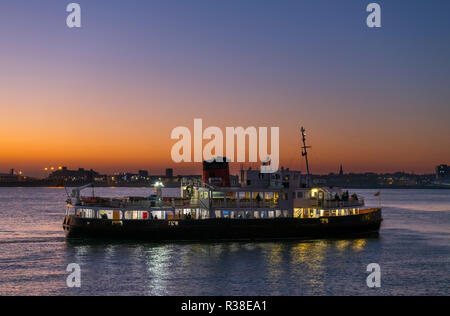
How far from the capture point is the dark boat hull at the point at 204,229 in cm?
4975

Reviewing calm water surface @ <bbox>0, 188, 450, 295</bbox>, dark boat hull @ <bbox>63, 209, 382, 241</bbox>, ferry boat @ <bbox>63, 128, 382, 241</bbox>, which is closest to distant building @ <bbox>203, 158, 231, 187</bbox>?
ferry boat @ <bbox>63, 128, 382, 241</bbox>

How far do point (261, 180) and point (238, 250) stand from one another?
991 cm

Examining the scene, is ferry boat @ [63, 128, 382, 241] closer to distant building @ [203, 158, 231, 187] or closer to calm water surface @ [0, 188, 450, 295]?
distant building @ [203, 158, 231, 187]

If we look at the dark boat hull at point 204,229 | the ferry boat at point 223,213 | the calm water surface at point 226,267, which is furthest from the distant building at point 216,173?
the calm water surface at point 226,267

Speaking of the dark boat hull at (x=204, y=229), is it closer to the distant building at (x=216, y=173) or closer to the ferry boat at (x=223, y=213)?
the ferry boat at (x=223, y=213)

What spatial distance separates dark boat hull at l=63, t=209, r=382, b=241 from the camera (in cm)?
4975

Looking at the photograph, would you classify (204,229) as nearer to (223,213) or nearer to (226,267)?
(223,213)

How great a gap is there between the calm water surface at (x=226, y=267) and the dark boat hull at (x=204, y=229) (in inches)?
41.4

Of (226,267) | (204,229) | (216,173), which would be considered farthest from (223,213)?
(226,267)

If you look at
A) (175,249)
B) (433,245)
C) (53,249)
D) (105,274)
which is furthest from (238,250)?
(433,245)

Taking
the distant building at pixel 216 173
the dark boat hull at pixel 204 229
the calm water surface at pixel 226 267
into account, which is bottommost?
the calm water surface at pixel 226 267

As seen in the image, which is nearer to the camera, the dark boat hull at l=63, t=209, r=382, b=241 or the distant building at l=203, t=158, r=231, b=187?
the dark boat hull at l=63, t=209, r=382, b=241
